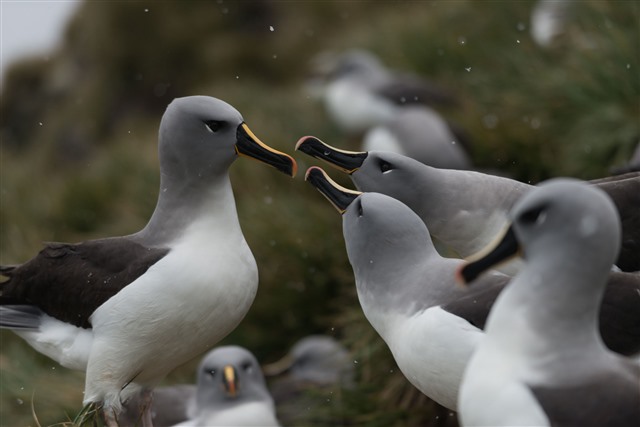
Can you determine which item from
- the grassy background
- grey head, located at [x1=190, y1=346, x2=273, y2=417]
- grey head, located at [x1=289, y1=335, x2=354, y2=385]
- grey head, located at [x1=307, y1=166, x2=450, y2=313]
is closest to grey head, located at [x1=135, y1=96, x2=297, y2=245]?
grey head, located at [x1=307, y1=166, x2=450, y2=313]

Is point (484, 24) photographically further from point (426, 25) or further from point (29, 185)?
point (29, 185)

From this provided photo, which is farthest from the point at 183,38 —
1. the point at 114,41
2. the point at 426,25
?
the point at 426,25

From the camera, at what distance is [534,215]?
2.96m

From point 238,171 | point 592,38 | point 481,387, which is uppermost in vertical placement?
point 481,387

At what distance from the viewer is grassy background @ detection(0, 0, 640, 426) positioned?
7.11 m

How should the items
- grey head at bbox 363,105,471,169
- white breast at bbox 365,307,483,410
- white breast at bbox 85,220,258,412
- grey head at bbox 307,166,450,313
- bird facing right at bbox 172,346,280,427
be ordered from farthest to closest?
grey head at bbox 363,105,471,169, bird facing right at bbox 172,346,280,427, white breast at bbox 85,220,258,412, grey head at bbox 307,166,450,313, white breast at bbox 365,307,483,410

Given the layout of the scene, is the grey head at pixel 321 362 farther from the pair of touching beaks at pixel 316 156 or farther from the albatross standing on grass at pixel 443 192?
the pair of touching beaks at pixel 316 156

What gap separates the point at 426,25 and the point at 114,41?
8.47 metres

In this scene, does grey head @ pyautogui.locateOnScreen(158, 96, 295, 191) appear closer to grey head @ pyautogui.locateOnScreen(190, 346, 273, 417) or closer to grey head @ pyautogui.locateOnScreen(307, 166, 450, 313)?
grey head @ pyautogui.locateOnScreen(307, 166, 450, 313)

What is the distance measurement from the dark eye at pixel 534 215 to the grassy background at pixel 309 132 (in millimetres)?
3074

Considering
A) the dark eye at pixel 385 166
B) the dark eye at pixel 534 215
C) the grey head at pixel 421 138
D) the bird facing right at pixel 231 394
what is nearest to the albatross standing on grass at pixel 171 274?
the dark eye at pixel 385 166

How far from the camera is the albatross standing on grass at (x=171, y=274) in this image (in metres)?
4.11

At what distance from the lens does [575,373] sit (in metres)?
2.95

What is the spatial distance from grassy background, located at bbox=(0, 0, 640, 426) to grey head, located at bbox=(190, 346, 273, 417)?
0.73m
